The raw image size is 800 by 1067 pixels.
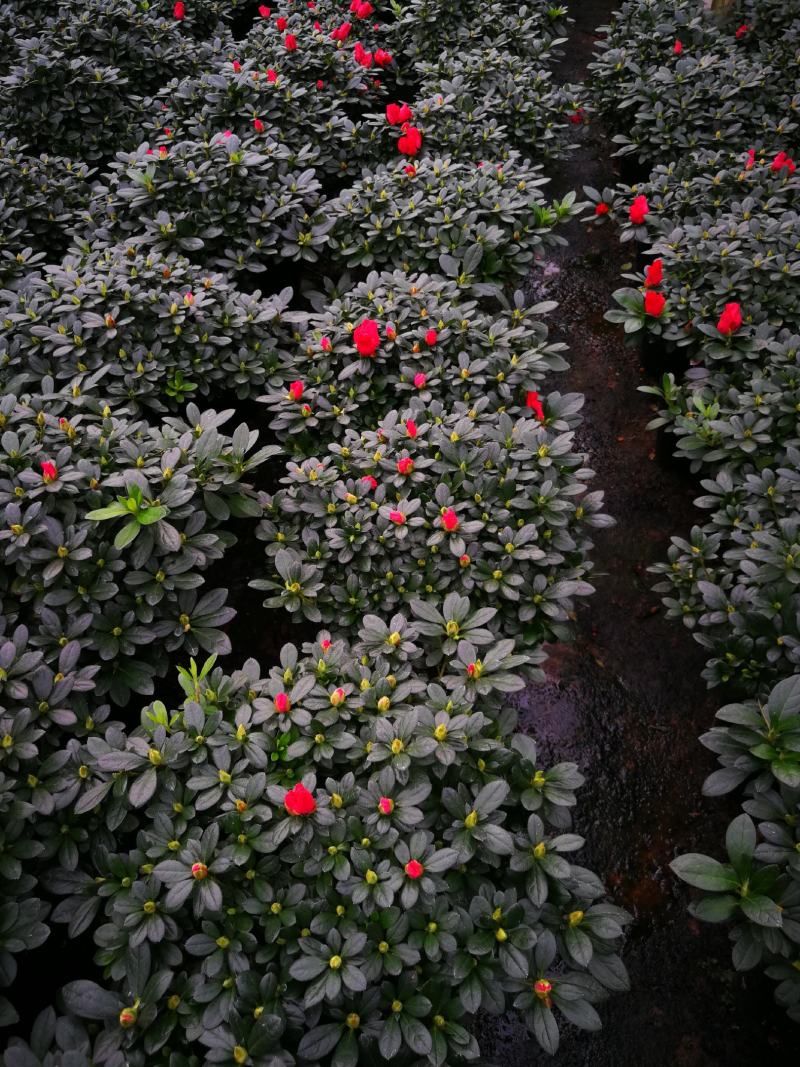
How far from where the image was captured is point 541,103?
321cm

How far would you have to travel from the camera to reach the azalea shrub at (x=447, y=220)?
8.43 feet

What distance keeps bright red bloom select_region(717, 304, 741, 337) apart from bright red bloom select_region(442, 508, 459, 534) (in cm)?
126

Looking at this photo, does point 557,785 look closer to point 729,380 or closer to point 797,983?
point 797,983

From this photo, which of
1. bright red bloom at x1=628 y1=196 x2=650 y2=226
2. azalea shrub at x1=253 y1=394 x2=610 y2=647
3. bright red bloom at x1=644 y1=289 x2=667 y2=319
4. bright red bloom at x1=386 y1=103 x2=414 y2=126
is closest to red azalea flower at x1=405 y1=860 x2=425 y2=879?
azalea shrub at x1=253 y1=394 x2=610 y2=647

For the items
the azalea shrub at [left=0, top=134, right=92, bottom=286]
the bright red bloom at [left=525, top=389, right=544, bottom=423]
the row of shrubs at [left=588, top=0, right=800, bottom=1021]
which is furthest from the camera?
the azalea shrub at [left=0, top=134, right=92, bottom=286]

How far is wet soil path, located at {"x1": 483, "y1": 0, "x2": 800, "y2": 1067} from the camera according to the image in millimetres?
1791

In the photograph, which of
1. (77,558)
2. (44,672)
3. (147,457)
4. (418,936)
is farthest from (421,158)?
(418,936)

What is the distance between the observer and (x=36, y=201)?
114 inches

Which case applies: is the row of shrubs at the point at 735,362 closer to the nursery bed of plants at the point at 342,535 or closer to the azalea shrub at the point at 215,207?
the nursery bed of plants at the point at 342,535

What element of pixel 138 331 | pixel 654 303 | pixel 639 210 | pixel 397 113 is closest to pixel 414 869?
pixel 138 331

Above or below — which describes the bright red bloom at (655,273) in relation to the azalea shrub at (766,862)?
above

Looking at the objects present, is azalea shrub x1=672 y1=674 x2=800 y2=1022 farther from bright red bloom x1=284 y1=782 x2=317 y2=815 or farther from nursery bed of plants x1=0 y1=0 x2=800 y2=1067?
bright red bloom x1=284 y1=782 x2=317 y2=815

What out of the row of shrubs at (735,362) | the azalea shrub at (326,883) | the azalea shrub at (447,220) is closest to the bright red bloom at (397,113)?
the azalea shrub at (447,220)

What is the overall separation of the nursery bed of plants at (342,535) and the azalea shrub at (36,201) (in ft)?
0.06
